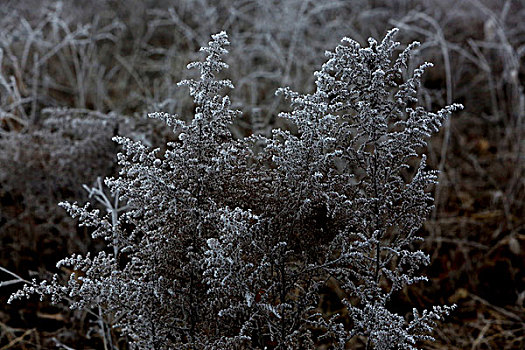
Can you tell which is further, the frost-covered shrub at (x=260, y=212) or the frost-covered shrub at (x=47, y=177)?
the frost-covered shrub at (x=47, y=177)

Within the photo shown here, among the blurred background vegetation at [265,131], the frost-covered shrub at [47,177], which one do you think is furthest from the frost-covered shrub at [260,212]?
the frost-covered shrub at [47,177]

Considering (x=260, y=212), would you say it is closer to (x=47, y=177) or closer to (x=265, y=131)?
(x=265, y=131)

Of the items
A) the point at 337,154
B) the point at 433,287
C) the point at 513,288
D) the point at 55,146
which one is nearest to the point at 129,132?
the point at 55,146

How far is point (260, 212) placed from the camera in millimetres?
1342

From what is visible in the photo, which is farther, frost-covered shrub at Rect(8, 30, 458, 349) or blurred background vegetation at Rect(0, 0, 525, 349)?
blurred background vegetation at Rect(0, 0, 525, 349)

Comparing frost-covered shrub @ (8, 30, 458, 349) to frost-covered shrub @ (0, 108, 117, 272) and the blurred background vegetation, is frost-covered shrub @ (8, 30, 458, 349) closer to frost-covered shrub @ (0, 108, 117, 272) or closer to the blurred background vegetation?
the blurred background vegetation

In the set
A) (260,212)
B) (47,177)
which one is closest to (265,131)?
(260,212)

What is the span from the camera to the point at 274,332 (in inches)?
52.9

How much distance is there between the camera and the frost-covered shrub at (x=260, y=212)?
125cm

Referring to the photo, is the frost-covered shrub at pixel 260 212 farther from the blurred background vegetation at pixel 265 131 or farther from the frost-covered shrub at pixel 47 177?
the frost-covered shrub at pixel 47 177

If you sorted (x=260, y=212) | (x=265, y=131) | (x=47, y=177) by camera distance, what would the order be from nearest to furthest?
(x=260, y=212)
(x=265, y=131)
(x=47, y=177)

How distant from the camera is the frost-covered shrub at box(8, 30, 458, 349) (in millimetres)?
1247

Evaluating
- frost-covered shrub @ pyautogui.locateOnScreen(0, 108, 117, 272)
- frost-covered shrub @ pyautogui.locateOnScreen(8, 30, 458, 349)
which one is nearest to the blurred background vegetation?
frost-covered shrub @ pyautogui.locateOnScreen(0, 108, 117, 272)

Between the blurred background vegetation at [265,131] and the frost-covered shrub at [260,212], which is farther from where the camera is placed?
the blurred background vegetation at [265,131]
